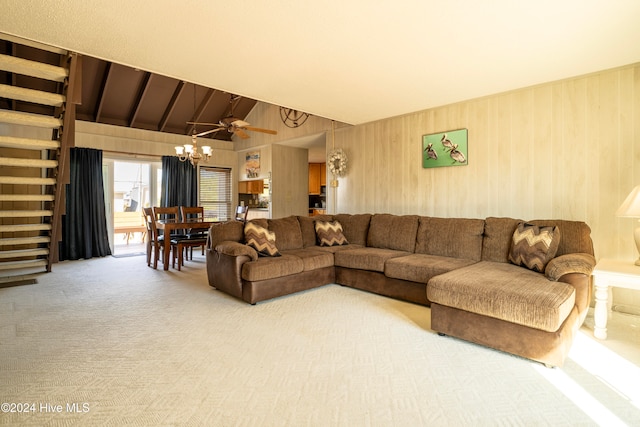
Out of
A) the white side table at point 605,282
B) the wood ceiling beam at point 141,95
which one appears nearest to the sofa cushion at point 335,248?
the white side table at point 605,282

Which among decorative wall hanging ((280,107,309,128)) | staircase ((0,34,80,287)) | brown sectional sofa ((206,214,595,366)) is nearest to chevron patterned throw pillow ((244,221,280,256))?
brown sectional sofa ((206,214,595,366))

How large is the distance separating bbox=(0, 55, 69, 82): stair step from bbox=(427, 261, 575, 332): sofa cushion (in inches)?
161

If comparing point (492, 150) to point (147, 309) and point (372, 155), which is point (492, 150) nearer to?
point (372, 155)

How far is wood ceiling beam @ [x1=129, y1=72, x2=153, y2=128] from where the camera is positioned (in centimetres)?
603

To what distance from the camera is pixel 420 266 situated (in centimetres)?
334

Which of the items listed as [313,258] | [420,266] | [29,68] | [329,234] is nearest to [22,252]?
[29,68]

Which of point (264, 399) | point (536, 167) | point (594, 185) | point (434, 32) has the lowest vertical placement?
point (264, 399)

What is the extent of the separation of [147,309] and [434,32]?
369 cm

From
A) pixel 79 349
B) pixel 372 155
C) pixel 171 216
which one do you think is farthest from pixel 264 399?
pixel 171 216

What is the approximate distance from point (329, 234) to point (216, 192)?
4.77 m

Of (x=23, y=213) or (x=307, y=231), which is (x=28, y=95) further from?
(x=307, y=231)

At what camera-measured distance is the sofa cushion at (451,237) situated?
365 centimetres

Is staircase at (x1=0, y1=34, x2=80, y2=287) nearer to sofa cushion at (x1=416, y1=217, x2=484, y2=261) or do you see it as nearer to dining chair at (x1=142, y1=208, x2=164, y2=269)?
dining chair at (x1=142, y1=208, x2=164, y2=269)

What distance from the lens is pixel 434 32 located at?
2527 millimetres
